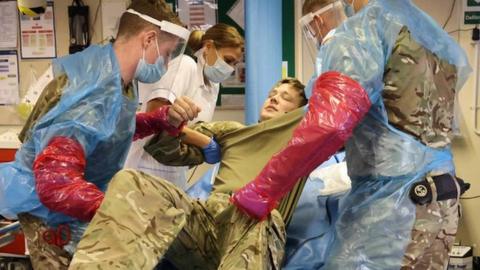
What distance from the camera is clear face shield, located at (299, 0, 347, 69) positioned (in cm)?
175

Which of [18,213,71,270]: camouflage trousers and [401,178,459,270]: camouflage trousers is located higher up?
[401,178,459,270]: camouflage trousers

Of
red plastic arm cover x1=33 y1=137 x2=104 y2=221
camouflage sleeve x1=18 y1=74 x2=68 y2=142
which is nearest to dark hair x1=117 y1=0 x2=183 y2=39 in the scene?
camouflage sleeve x1=18 y1=74 x2=68 y2=142

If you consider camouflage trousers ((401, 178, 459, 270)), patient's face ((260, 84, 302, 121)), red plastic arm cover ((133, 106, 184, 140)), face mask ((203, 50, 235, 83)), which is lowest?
camouflage trousers ((401, 178, 459, 270))

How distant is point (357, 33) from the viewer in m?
1.44

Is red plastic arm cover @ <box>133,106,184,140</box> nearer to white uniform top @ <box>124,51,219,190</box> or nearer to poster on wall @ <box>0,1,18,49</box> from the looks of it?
white uniform top @ <box>124,51,219,190</box>

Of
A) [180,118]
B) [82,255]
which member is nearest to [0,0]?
[180,118]

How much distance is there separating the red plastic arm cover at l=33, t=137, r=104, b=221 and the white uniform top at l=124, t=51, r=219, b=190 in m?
0.84

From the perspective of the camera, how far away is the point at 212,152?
2.33 metres

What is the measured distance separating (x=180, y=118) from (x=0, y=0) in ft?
8.57

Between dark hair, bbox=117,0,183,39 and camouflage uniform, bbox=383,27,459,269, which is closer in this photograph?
camouflage uniform, bbox=383,27,459,269

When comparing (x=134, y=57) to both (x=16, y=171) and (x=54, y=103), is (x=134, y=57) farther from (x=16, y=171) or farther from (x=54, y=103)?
(x=16, y=171)

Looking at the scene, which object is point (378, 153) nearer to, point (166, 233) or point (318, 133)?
point (318, 133)

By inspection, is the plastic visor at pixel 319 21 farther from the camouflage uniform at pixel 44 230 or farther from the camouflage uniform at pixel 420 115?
the camouflage uniform at pixel 44 230

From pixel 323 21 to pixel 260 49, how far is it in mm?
1050
